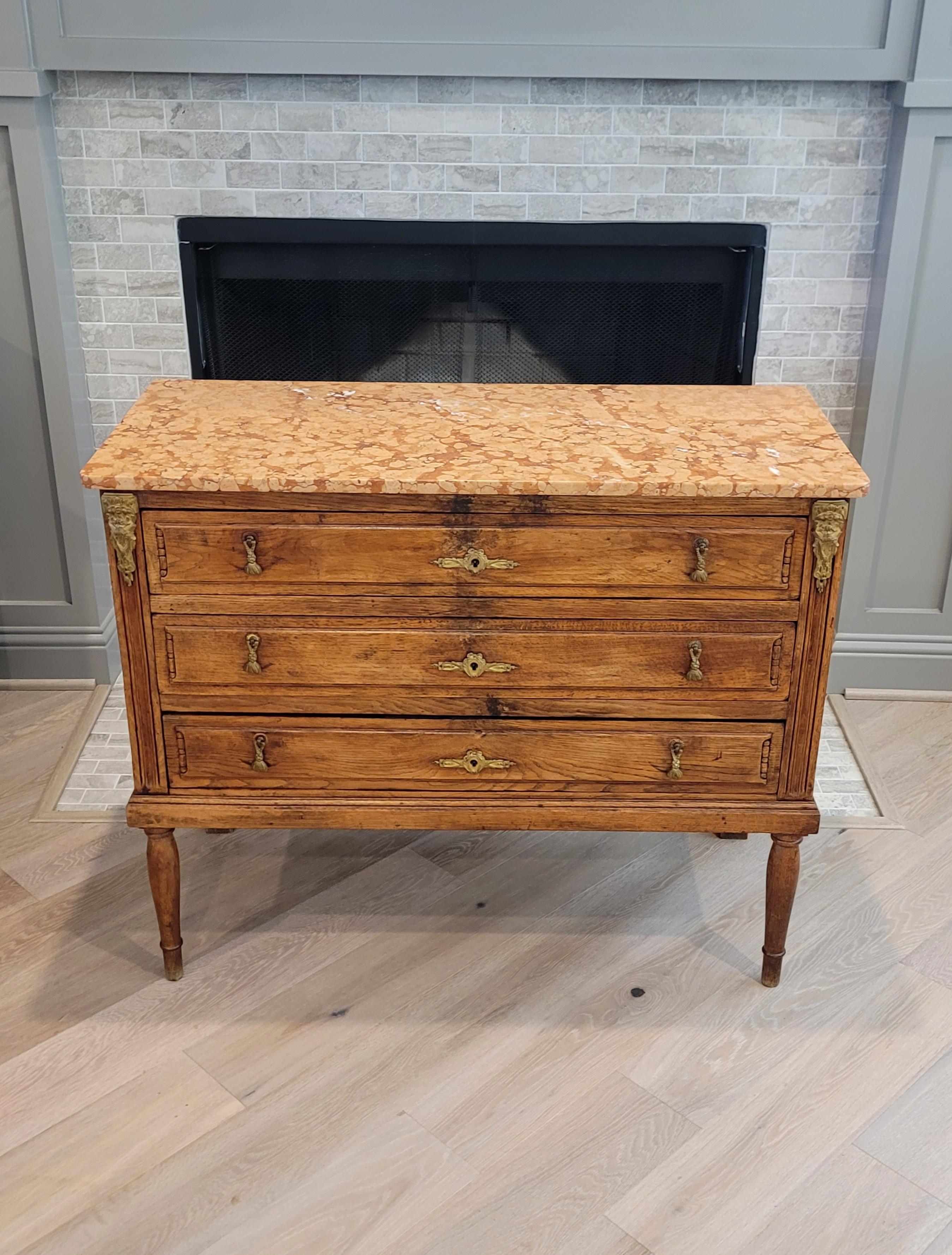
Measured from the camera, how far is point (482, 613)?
1.95 metres

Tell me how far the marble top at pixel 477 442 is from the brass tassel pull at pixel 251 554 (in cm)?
8

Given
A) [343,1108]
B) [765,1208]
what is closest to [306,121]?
[343,1108]

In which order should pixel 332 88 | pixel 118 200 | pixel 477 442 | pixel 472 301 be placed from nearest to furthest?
1. pixel 477 442
2. pixel 332 88
3. pixel 118 200
4. pixel 472 301

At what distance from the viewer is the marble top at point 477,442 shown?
185 centimetres

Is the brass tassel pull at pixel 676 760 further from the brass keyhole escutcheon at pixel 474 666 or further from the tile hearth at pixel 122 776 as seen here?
the tile hearth at pixel 122 776

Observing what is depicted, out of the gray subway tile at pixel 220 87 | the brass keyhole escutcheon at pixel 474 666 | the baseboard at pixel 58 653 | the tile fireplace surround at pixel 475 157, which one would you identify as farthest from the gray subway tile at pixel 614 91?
the baseboard at pixel 58 653

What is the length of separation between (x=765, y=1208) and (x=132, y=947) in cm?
115

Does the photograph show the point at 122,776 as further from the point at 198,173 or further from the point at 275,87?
the point at 275,87

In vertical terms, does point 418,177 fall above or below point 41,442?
above

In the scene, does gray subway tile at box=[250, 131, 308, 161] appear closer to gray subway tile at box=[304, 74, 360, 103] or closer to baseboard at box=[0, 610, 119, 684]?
gray subway tile at box=[304, 74, 360, 103]

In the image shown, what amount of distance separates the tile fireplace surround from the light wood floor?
1236 mm

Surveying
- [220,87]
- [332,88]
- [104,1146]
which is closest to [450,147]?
[332,88]

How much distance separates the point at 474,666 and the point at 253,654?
1.11ft

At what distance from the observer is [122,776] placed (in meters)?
2.75
